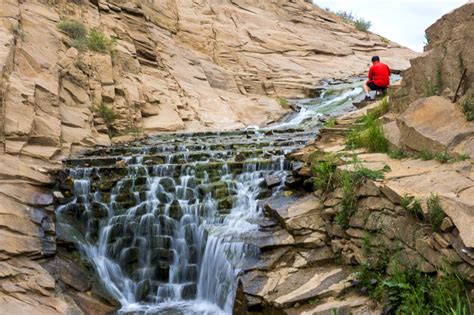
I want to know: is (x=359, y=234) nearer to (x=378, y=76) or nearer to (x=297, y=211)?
(x=297, y=211)

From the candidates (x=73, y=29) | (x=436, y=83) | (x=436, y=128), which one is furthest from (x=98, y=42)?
(x=436, y=128)

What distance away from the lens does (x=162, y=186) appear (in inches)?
369

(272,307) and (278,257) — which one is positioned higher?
(278,257)

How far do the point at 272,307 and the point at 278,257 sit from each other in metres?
0.92

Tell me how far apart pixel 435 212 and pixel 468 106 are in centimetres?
197

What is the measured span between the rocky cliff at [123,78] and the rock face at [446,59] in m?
5.88

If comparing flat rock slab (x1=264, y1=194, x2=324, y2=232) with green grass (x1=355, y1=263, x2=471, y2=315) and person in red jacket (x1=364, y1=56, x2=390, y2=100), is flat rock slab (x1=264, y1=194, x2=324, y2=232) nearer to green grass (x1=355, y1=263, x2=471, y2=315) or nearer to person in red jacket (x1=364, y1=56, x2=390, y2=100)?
green grass (x1=355, y1=263, x2=471, y2=315)

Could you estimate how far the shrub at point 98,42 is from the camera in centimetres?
1611

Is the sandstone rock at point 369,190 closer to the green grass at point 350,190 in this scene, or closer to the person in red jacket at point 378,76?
the green grass at point 350,190

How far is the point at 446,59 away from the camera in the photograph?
6969mm

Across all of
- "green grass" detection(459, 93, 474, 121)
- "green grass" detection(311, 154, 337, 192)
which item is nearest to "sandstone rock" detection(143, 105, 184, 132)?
"green grass" detection(311, 154, 337, 192)

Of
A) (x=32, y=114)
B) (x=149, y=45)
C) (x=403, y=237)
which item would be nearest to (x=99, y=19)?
(x=149, y=45)

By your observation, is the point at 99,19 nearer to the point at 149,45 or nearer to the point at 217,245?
the point at 149,45

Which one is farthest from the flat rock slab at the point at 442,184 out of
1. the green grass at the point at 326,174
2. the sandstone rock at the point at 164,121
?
the sandstone rock at the point at 164,121
